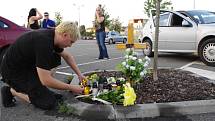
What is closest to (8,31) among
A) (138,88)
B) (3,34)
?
(3,34)

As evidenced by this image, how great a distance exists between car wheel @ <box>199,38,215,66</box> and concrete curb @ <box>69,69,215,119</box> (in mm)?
4639

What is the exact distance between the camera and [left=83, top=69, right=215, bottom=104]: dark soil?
17.6 feet

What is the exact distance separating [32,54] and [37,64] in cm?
31

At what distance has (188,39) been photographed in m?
10.2

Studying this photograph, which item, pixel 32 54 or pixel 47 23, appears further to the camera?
pixel 47 23

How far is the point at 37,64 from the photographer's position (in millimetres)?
4578

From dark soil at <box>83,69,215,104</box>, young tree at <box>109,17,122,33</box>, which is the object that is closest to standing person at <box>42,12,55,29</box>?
dark soil at <box>83,69,215,104</box>

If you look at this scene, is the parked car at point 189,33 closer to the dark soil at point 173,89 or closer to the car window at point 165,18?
the car window at point 165,18

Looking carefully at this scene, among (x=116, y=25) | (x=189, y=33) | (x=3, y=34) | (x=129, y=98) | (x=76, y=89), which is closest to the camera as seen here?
(x=76, y=89)

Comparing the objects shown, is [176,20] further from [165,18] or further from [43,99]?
[43,99]

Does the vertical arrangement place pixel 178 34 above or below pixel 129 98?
above

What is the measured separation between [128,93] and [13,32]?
499cm

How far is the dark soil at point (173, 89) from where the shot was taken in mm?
5359

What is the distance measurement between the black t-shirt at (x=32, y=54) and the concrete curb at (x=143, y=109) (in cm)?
75
